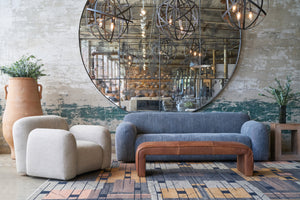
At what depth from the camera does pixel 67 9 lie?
19.5 ft

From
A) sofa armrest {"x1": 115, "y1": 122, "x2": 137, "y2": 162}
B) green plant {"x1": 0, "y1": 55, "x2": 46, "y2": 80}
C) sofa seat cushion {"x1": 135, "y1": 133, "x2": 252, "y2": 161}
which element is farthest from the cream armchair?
green plant {"x1": 0, "y1": 55, "x2": 46, "y2": 80}

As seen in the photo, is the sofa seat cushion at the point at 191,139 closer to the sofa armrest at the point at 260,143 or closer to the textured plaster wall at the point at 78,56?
the sofa armrest at the point at 260,143

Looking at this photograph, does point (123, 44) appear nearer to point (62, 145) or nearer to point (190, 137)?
point (190, 137)

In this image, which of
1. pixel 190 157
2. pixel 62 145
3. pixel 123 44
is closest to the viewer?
pixel 62 145

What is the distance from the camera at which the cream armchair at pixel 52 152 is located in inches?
149

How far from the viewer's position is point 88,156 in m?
4.09

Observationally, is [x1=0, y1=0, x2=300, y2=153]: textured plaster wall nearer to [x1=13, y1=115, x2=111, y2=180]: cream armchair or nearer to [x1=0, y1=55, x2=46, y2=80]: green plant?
[x1=0, y1=55, x2=46, y2=80]: green plant

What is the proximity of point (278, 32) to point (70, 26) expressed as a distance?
388cm

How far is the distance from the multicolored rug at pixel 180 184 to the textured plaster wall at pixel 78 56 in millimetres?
1671

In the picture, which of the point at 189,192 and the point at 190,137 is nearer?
the point at 189,192

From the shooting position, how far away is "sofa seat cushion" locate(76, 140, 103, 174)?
3.97 metres

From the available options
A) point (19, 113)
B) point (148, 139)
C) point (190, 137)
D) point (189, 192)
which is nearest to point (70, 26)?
point (19, 113)

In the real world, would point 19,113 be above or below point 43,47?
below

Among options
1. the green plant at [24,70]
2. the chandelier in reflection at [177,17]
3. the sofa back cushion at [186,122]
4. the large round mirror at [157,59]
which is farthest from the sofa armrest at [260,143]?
the green plant at [24,70]
